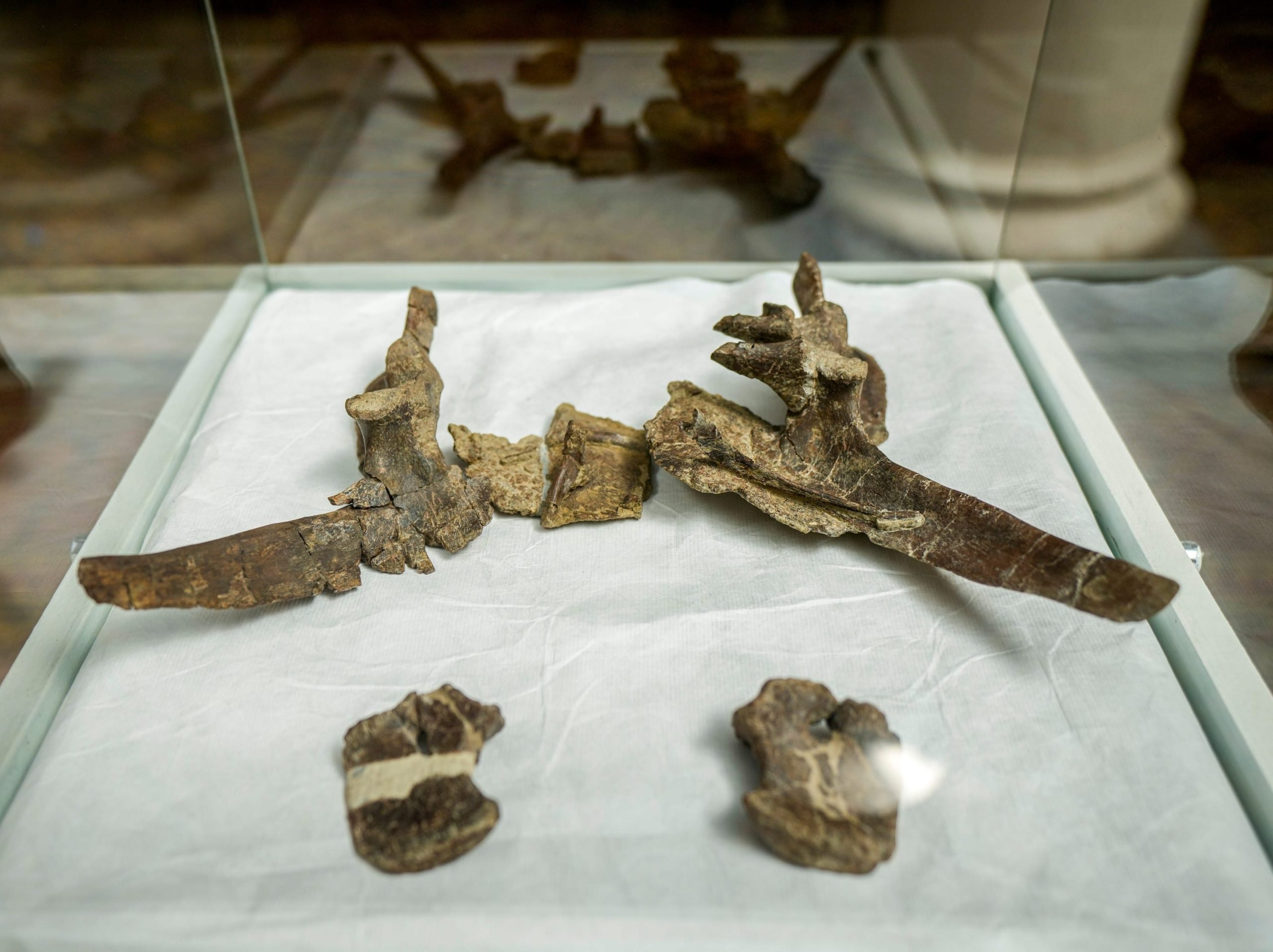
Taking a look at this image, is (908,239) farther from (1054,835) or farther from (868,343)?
(1054,835)

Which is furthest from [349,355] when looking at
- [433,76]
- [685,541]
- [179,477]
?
[685,541]

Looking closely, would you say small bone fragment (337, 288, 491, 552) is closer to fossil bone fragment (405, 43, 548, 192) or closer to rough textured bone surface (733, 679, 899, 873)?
rough textured bone surface (733, 679, 899, 873)

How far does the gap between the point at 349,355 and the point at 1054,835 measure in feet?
6.14

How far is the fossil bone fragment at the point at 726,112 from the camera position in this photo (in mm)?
2705

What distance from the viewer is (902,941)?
1331mm

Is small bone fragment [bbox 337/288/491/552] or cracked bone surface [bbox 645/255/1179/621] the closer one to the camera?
cracked bone surface [bbox 645/255/1179/621]

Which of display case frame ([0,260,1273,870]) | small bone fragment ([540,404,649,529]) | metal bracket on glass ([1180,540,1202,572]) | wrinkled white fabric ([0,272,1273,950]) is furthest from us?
small bone fragment ([540,404,649,529])

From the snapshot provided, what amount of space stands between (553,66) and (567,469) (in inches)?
51.2

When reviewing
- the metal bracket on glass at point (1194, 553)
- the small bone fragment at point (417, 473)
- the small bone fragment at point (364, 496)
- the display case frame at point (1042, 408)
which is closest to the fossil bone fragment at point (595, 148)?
the display case frame at point (1042, 408)

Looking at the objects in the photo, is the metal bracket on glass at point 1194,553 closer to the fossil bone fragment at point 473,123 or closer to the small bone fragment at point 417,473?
the small bone fragment at point 417,473

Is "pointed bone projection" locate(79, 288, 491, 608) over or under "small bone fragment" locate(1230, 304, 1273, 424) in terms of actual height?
under

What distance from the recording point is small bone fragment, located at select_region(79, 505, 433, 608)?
1637mm

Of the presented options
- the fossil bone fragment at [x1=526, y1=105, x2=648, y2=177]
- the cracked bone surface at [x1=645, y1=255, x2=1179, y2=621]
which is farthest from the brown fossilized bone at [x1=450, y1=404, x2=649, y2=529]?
the fossil bone fragment at [x1=526, y1=105, x2=648, y2=177]

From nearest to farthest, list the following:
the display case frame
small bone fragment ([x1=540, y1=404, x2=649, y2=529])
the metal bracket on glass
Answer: the display case frame, the metal bracket on glass, small bone fragment ([x1=540, y1=404, x2=649, y2=529])
